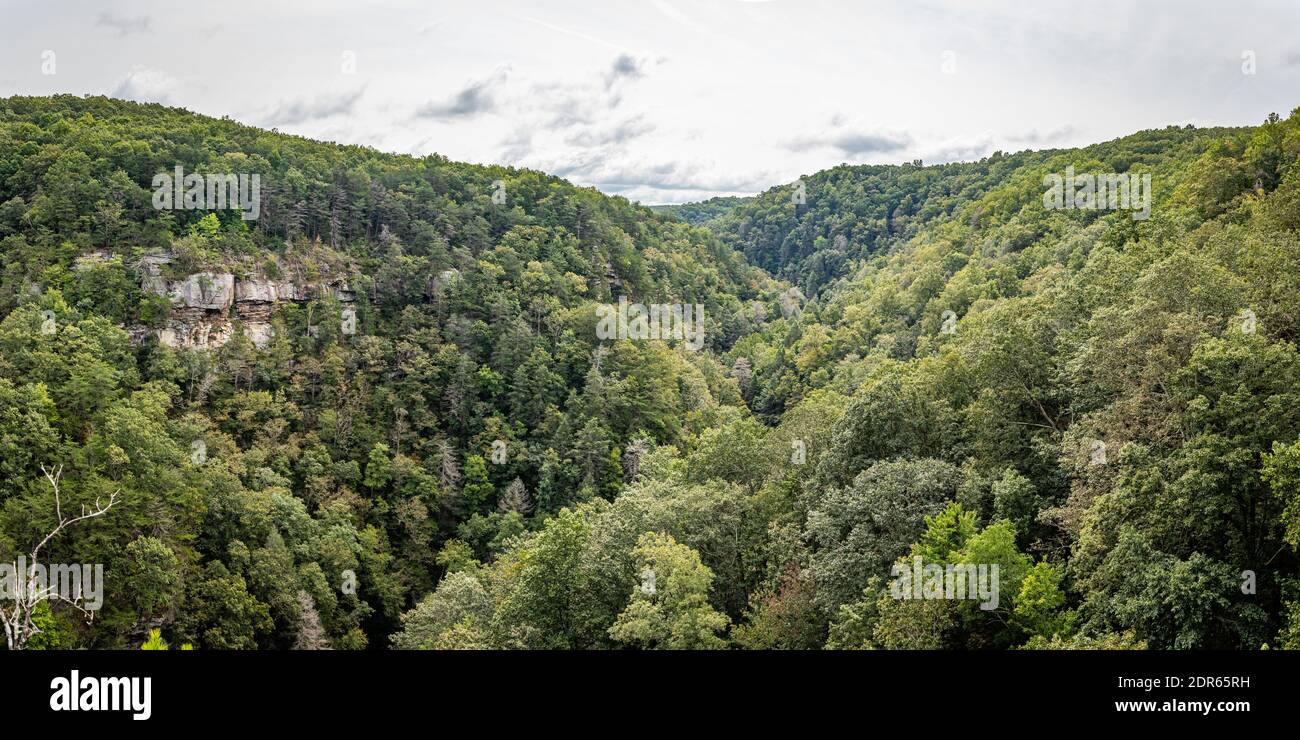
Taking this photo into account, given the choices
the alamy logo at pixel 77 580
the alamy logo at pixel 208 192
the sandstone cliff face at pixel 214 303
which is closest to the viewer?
the alamy logo at pixel 77 580

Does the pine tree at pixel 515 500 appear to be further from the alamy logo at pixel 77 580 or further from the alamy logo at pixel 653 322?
the alamy logo at pixel 77 580

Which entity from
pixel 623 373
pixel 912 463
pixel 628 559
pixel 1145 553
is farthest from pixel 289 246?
pixel 1145 553

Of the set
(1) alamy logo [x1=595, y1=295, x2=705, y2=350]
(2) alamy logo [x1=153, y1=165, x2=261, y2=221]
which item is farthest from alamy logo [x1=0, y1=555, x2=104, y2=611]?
(1) alamy logo [x1=595, y1=295, x2=705, y2=350]

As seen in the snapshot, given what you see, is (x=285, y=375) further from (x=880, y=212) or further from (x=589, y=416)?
(x=880, y=212)

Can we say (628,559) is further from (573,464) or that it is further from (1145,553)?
(573,464)
